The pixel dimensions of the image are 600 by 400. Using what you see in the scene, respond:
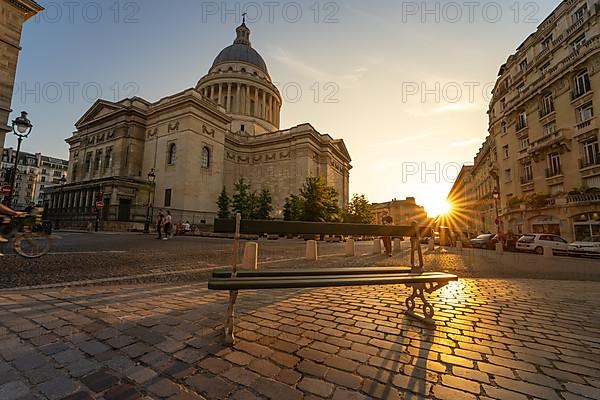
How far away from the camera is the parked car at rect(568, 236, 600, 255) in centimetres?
1566

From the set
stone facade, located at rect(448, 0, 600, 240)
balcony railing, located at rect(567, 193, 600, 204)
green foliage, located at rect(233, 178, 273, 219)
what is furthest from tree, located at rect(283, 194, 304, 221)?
balcony railing, located at rect(567, 193, 600, 204)

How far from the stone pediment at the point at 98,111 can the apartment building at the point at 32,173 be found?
33859 mm

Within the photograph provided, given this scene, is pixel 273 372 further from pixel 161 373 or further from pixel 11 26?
pixel 11 26

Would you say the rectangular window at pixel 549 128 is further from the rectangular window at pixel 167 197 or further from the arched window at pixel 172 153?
the rectangular window at pixel 167 197

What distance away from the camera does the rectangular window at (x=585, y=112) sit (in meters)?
21.3

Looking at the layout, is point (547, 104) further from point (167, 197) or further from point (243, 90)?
point (243, 90)

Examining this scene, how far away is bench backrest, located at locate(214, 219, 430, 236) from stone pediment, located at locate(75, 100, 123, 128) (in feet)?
148

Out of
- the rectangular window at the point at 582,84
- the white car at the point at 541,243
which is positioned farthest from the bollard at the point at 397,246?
the rectangular window at the point at 582,84

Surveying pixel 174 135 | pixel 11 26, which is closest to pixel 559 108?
pixel 174 135

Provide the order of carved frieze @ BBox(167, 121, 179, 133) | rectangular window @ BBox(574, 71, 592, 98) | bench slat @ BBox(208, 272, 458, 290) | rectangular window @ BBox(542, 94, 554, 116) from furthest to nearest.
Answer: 1. carved frieze @ BBox(167, 121, 179, 133)
2. rectangular window @ BBox(542, 94, 554, 116)
3. rectangular window @ BBox(574, 71, 592, 98)
4. bench slat @ BBox(208, 272, 458, 290)

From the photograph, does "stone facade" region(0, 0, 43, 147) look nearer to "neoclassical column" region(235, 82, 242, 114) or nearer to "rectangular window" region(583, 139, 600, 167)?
"neoclassical column" region(235, 82, 242, 114)

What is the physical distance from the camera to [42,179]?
79812 mm

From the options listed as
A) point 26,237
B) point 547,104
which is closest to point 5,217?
point 26,237

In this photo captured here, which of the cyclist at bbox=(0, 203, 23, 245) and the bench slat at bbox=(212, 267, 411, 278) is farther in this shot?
the cyclist at bbox=(0, 203, 23, 245)
